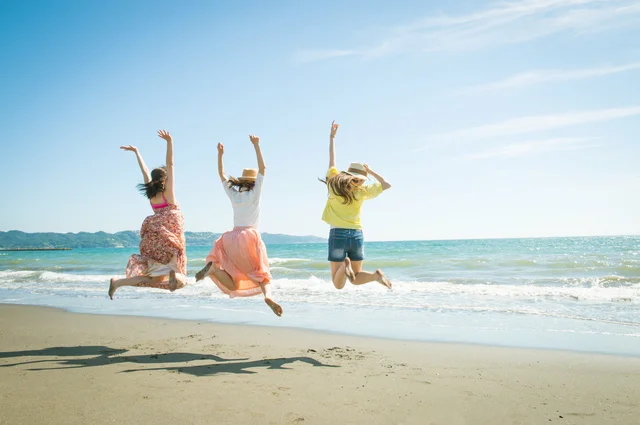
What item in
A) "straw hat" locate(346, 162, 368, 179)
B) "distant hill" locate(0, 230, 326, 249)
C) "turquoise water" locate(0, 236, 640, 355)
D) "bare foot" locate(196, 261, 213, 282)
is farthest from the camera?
"distant hill" locate(0, 230, 326, 249)

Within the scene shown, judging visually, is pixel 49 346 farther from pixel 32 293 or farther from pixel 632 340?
pixel 32 293

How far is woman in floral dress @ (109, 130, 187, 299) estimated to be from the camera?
6164 mm

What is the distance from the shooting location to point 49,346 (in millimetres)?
6285

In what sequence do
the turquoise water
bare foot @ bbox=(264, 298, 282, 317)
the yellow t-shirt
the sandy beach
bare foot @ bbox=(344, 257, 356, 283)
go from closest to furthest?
the sandy beach < bare foot @ bbox=(264, 298, 282, 317) < bare foot @ bbox=(344, 257, 356, 283) < the yellow t-shirt < the turquoise water

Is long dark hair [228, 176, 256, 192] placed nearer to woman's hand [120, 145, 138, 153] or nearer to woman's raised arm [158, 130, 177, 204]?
woman's raised arm [158, 130, 177, 204]

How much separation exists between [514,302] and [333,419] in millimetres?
8088

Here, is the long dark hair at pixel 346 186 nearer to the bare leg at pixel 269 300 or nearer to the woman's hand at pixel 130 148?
the bare leg at pixel 269 300

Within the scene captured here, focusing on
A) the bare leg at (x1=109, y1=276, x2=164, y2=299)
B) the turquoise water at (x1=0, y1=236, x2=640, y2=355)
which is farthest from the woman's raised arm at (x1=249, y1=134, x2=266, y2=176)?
the turquoise water at (x1=0, y1=236, x2=640, y2=355)

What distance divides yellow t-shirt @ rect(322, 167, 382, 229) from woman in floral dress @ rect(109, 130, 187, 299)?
2.02 metres

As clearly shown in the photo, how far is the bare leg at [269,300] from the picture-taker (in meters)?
5.52

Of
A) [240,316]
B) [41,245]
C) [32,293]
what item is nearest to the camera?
[240,316]

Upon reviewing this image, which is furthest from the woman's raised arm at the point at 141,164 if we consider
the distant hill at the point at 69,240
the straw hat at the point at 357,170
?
the distant hill at the point at 69,240

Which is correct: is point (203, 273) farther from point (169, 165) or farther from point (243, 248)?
point (169, 165)

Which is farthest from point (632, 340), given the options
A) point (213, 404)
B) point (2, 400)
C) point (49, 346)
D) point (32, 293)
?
point (32, 293)
